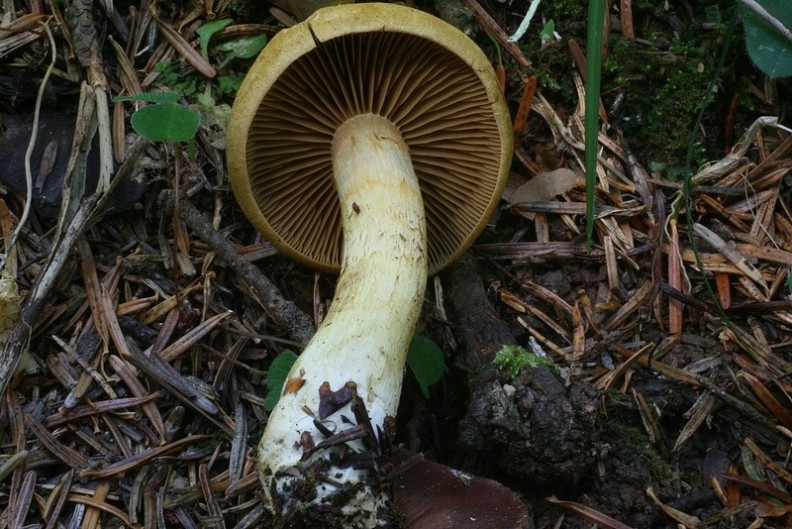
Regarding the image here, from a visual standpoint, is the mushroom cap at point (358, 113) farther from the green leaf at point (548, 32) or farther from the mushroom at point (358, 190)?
the green leaf at point (548, 32)

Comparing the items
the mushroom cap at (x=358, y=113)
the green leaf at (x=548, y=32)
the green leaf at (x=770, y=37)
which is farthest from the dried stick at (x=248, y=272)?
the green leaf at (x=770, y=37)

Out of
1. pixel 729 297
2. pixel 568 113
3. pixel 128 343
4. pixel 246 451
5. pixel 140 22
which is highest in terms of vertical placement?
pixel 140 22

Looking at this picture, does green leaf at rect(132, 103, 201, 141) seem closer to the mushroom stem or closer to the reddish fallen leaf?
the mushroom stem

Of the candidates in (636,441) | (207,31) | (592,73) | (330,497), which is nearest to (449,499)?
(330,497)

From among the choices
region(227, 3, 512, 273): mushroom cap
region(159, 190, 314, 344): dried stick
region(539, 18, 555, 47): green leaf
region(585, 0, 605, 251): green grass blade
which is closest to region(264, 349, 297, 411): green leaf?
region(159, 190, 314, 344): dried stick

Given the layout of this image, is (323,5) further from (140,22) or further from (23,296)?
(23,296)

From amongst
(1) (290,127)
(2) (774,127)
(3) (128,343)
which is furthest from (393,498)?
(2) (774,127)
